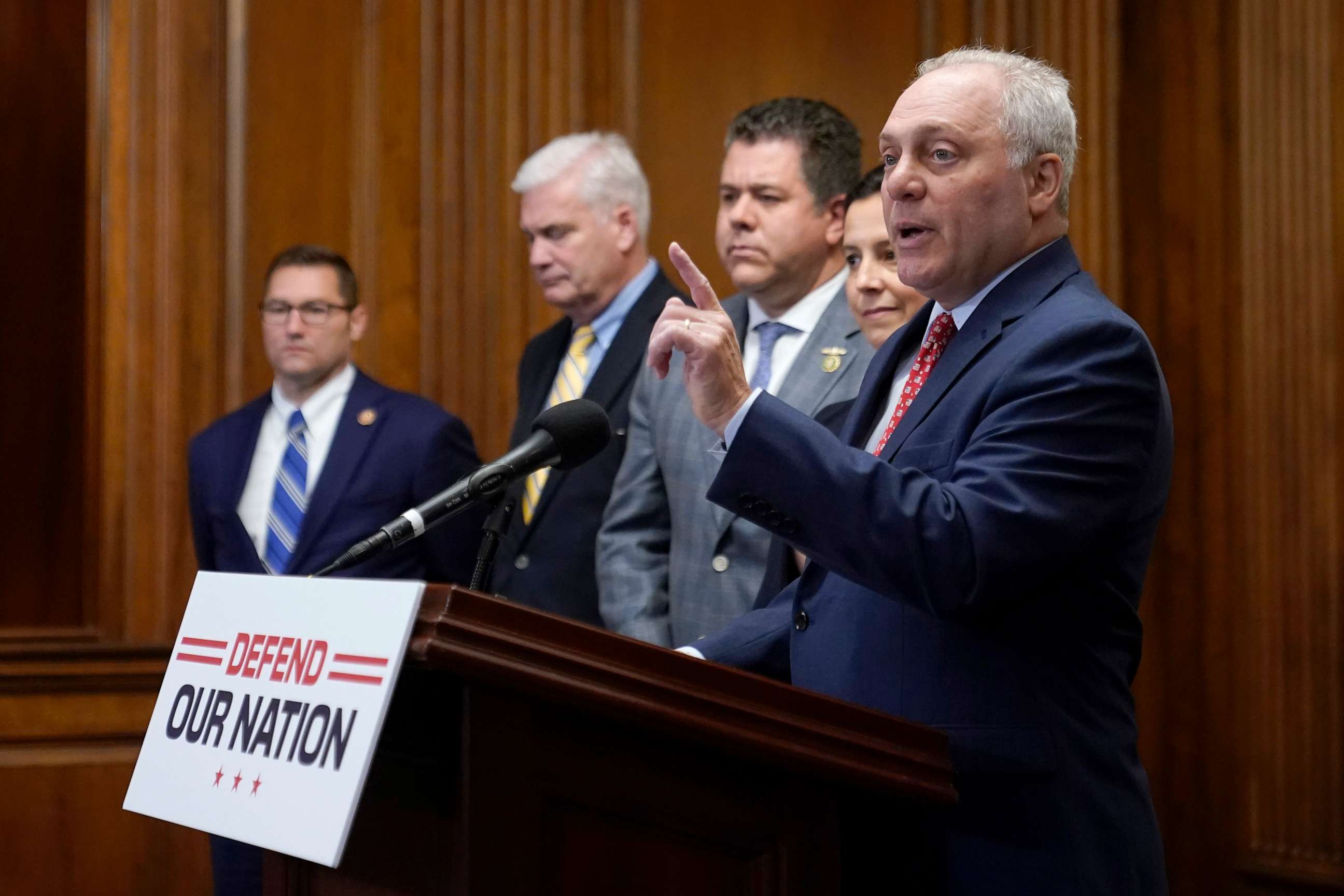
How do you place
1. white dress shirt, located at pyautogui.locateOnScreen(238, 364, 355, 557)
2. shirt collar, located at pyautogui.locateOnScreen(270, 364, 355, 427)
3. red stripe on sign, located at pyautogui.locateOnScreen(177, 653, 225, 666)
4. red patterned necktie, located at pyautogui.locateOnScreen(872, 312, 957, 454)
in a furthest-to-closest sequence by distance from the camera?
shirt collar, located at pyautogui.locateOnScreen(270, 364, 355, 427)
white dress shirt, located at pyautogui.locateOnScreen(238, 364, 355, 557)
red patterned necktie, located at pyautogui.locateOnScreen(872, 312, 957, 454)
red stripe on sign, located at pyautogui.locateOnScreen(177, 653, 225, 666)

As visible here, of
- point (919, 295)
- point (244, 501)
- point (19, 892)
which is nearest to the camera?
point (919, 295)

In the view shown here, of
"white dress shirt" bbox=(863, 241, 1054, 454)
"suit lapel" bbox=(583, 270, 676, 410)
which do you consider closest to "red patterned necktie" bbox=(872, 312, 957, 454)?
"white dress shirt" bbox=(863, 241, 1054, 454)

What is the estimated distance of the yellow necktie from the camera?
336 centimetres

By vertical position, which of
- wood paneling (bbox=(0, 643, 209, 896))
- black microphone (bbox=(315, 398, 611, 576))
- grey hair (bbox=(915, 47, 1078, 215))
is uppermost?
grey hair (bbox=(915, 47, 1078, 215))

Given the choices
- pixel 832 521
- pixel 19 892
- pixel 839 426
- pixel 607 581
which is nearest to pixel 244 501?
pixel 607 581

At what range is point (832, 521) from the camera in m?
1.57

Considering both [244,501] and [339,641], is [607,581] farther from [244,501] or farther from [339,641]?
[339,641]

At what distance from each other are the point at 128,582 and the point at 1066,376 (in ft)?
10.6

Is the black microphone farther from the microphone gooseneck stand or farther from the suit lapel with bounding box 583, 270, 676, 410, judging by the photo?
the suit lapel with bounding box 583, 270, 676, 410

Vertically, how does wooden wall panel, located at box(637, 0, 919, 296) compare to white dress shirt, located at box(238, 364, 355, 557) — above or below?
above

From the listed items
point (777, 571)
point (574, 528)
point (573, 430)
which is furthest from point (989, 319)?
point (574, 528)

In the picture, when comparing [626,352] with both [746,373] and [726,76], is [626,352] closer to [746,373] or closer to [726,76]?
[746,373]

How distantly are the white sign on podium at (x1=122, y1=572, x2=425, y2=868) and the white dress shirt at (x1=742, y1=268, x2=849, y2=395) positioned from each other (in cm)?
160

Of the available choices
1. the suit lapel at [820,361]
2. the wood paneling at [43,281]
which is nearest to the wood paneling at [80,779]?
the wood paneling at [43,281]
